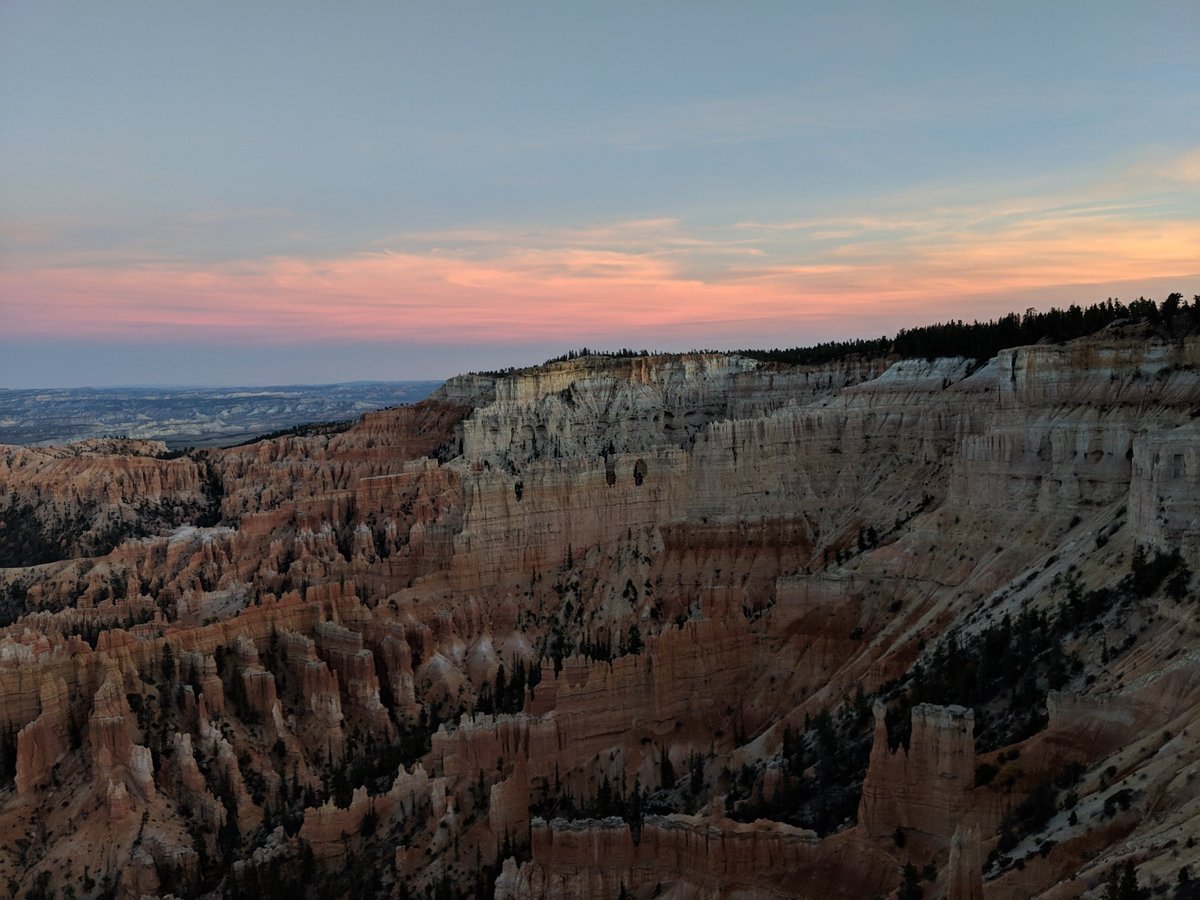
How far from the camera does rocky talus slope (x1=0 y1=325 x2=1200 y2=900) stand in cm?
A: 2998

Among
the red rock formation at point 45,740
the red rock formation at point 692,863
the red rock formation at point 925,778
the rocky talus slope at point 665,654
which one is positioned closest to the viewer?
the red rock formation at point 925,778

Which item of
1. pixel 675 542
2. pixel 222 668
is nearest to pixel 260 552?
pixel 222 668

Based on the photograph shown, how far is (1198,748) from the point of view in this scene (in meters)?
23.9

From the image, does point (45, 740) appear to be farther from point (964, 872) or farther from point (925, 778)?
point (964, 872)

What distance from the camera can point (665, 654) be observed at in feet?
168

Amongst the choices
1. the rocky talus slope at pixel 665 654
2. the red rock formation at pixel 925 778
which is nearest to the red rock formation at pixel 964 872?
the rocky talus slope at pixel 665 654

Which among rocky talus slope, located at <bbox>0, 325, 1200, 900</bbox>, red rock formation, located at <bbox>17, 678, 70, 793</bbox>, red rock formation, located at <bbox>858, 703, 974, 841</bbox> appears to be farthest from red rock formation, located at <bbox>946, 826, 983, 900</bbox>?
red rock formation, located at <bbox>17, 678, 70, 793</bbox>

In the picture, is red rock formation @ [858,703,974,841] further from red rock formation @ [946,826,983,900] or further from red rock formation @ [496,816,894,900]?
red rock formation @ [946,826,983,900]

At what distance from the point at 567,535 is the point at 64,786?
33.5 meters

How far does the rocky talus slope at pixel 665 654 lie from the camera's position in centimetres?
2998

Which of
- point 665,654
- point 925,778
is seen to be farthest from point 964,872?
point 665,654

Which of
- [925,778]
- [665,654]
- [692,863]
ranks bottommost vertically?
[692,863]

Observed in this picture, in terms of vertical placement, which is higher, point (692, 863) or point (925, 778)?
point (925, 778)

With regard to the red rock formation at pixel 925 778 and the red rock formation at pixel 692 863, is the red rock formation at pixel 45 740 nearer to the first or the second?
the red rock formation at pixel 692 863
